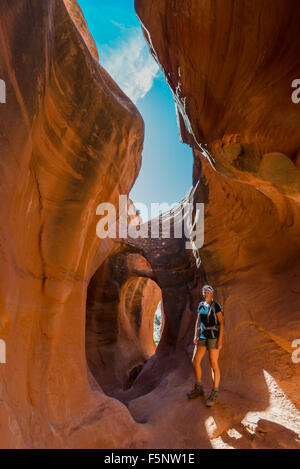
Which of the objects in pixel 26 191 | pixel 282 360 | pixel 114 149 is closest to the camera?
pixel 26 191

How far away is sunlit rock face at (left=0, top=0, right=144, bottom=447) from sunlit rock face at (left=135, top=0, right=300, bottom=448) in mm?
1361

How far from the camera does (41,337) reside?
404 centimetres

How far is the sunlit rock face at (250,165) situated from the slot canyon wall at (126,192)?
24 mm

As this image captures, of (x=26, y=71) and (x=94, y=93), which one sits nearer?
(x=26, y=71)

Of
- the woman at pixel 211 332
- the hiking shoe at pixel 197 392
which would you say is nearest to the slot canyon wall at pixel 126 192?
the hiking shoe at pixel 197 392

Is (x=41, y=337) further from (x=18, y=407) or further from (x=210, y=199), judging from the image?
(x=210, y=199)

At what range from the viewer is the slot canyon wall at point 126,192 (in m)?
3.23

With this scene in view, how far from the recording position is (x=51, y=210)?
432 cm

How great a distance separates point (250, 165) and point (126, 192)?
2547mm

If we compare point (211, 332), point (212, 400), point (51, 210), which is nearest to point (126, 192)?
point (51, 210)

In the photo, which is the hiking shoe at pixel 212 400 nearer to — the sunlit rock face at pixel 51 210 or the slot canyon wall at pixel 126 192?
the slot canyon wall at pixel 126 192

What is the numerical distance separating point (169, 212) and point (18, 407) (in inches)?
488
